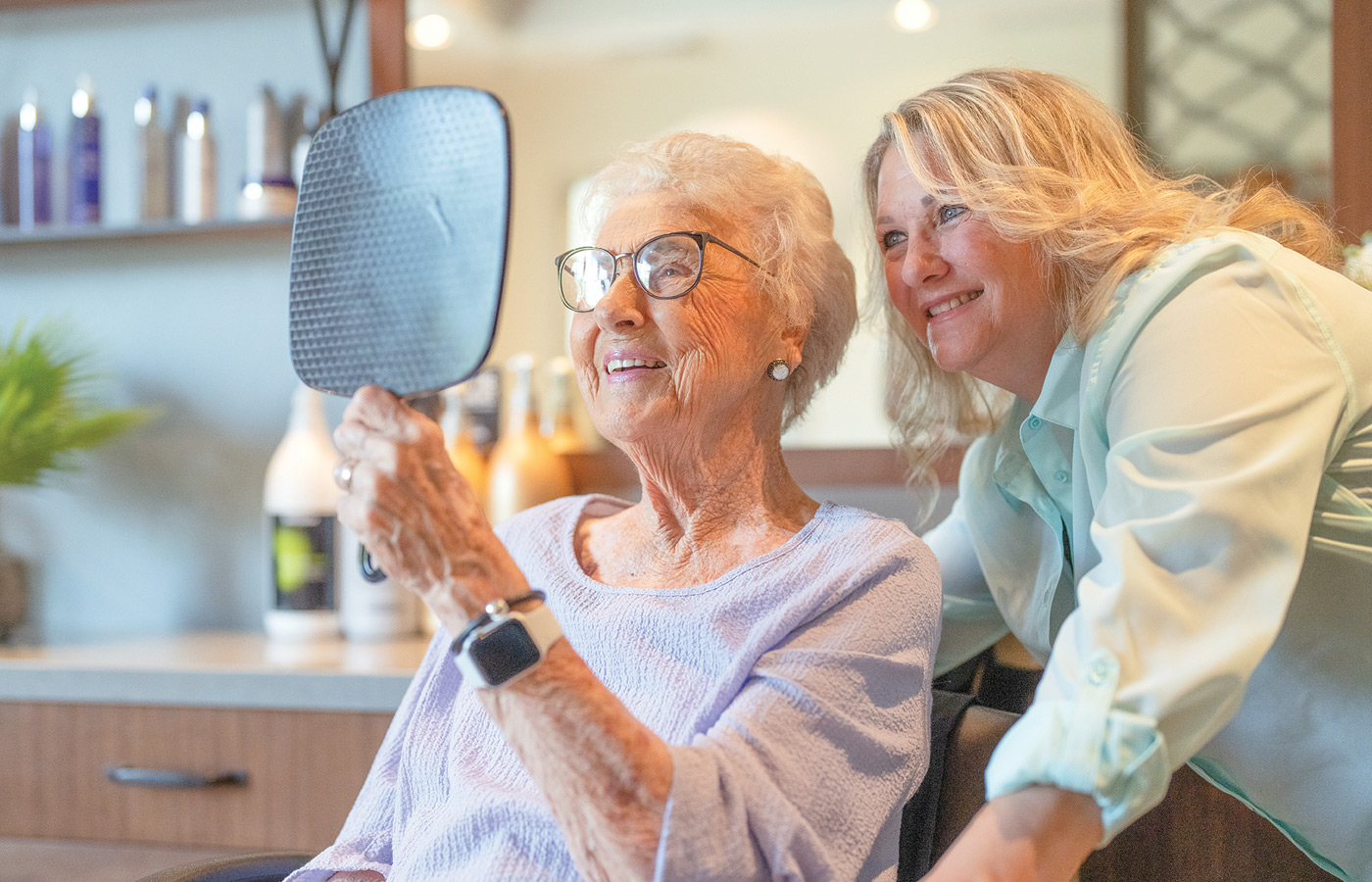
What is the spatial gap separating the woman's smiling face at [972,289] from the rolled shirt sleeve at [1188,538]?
167 millimetres

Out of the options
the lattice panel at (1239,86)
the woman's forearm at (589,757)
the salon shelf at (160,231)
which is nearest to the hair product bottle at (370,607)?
the salon shelf at (160,231)

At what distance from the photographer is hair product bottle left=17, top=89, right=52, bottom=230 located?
1.95 meters

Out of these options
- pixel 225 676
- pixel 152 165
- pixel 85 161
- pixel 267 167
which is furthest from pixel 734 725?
pixel 85 161

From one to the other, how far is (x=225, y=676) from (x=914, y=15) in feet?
4.53

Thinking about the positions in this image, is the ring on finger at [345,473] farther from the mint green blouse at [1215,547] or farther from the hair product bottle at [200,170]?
the hair product bottle at [200,170]

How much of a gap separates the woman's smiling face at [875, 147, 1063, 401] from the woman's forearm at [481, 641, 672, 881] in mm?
440

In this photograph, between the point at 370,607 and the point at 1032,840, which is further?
the point at 370,607

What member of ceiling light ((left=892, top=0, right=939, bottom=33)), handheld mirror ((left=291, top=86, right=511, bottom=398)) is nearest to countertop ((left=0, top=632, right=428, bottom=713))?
handheld mirror ((left=291, top=86, right=511, bottom=398))

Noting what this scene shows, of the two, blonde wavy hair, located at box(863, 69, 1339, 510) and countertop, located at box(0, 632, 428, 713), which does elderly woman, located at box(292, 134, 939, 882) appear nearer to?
blonde wavy hair, located at box(863, 69, 1339, 510)

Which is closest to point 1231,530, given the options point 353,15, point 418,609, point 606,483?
point 606,483

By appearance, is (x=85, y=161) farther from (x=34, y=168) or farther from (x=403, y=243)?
(x=403, y=243)

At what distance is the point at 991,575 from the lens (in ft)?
3.51

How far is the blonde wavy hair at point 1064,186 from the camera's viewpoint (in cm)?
89

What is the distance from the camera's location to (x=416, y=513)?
0.70 metres
